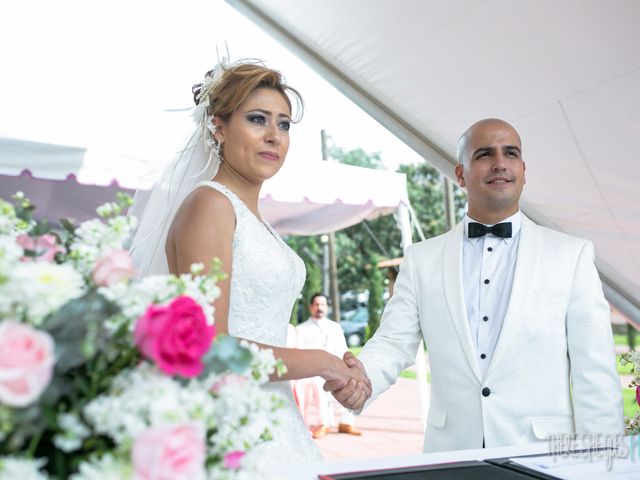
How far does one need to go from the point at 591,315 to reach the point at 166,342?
201 cm

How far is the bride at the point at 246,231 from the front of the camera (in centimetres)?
207

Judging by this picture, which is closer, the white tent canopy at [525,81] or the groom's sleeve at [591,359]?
the groom's sleeve at [591,359]

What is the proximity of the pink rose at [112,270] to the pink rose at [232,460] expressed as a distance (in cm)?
28

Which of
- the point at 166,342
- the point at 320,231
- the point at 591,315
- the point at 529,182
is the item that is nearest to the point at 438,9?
the point at 529,182

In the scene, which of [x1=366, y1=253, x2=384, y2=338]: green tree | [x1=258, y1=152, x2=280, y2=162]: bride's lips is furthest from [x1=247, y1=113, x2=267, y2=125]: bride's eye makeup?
[x1=366, y1=253, x2=384, y2=338]: green tree

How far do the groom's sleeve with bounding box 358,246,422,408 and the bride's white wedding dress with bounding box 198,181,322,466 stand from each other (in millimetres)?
498

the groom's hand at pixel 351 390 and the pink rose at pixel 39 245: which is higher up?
the pink rose at pixel 39 245

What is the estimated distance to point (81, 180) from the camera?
5.07 metres

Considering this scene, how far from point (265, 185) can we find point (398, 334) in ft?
10.8

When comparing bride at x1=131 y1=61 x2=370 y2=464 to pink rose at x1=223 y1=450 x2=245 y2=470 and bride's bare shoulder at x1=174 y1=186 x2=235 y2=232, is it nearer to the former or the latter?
bride's bare shoulder at x1=174 y1=186 x2=235 y2=232

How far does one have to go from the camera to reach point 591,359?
2299mm

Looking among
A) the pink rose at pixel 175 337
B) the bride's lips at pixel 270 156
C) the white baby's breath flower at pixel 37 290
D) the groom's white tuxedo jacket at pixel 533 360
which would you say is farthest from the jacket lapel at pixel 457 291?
the white baby's breath flower at pixel 37 290

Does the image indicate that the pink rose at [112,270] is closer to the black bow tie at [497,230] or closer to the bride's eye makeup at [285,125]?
the bride's eye makeup at [285,125]

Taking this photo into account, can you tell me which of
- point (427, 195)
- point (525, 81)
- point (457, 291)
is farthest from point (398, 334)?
point (427, 195)
